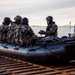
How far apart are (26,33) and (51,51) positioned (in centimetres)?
164

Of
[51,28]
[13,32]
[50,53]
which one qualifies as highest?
[51,28]

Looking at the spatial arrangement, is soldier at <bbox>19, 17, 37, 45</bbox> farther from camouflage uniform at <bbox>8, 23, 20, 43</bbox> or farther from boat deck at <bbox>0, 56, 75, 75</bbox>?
boat deck at <bbox>0, 56, 75, 75</bbox>

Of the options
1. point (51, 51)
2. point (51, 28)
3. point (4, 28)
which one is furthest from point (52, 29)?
point (4, 28)

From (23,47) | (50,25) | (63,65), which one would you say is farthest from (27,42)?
(63,65)

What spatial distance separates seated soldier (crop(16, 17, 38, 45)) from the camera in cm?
1168

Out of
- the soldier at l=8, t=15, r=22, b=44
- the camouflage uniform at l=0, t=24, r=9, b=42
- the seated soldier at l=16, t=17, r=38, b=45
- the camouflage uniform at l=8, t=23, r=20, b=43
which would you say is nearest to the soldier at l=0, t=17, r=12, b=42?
the camouflage uniform at l=0, t=24, r=9, b=42

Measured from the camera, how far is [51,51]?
34.7 feet

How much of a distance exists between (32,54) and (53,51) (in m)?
0.82

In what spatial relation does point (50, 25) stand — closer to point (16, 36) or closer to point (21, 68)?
point (16, 36)

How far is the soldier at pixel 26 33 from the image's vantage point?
38.3ft

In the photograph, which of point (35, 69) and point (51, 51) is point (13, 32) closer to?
point (51, 51)

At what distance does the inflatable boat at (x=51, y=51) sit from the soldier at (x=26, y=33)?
1.48ft

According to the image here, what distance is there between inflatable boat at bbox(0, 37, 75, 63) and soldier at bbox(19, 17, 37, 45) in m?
0.45

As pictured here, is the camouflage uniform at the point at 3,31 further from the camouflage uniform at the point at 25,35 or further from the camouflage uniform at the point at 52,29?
the camouflage uniform at the point at 52,29
